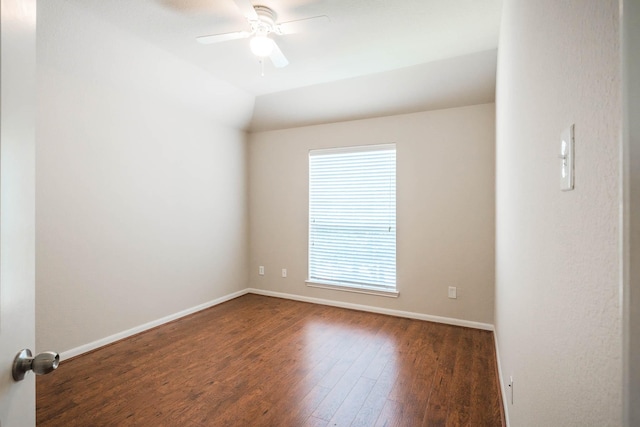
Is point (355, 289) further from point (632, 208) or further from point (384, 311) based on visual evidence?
point (632, 208)

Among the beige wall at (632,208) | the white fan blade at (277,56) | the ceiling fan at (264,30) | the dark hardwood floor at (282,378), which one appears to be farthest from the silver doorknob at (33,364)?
the white fan blade at (277,56)

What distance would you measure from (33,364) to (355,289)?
3671mm

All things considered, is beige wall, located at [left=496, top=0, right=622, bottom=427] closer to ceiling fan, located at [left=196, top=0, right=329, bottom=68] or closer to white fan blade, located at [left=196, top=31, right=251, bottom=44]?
ceiling fan, located at [left=196, top=0, right=329, bottom=68]

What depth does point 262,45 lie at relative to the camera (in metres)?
2.39

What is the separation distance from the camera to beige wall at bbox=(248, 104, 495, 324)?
11.4 ft

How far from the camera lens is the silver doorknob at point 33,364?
0.69 metres

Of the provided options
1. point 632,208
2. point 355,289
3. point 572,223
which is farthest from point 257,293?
point 632,208

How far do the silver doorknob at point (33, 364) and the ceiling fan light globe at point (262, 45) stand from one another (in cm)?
231

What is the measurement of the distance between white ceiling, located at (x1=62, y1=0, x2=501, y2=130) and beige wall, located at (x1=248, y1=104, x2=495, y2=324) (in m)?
0.22

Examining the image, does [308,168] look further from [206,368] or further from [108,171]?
[206,368]

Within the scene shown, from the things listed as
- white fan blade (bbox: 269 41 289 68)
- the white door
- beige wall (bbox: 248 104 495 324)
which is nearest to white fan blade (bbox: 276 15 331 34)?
white fan blade (bbox: 269 41 289 68)

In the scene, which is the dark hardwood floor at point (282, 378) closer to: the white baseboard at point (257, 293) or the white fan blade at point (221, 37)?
the white baseboard at point (257, 293)

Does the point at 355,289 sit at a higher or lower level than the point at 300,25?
lower

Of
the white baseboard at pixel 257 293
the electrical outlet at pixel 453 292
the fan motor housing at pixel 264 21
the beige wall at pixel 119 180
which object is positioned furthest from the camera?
the electrical outlet at pixel 453 292
